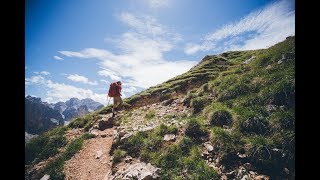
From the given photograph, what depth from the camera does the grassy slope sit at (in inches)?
415

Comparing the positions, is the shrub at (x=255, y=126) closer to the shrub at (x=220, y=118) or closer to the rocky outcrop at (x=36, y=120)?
the shrub at (x=220, y=118)

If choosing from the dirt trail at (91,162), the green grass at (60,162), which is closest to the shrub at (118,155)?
the dirt trail at (91,162)

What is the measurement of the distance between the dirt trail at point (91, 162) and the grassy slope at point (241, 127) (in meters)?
1.34

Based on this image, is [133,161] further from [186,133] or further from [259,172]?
[259,172]

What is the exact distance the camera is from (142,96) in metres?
27.1

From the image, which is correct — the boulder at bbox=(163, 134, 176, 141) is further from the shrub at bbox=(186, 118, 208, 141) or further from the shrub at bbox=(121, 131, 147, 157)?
the shrub at bbox=(121, 131, 147, 157)

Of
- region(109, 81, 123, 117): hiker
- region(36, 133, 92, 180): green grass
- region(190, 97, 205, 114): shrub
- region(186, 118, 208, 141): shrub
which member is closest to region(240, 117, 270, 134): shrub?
region(186, 118, 208, 141): shrub

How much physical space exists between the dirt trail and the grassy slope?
134 centimetres

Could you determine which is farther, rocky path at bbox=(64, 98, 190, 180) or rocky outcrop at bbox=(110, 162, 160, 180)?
rocky path at bbox=(64, 98, 190, 180)

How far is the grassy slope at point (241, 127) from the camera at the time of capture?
10.5 meters
